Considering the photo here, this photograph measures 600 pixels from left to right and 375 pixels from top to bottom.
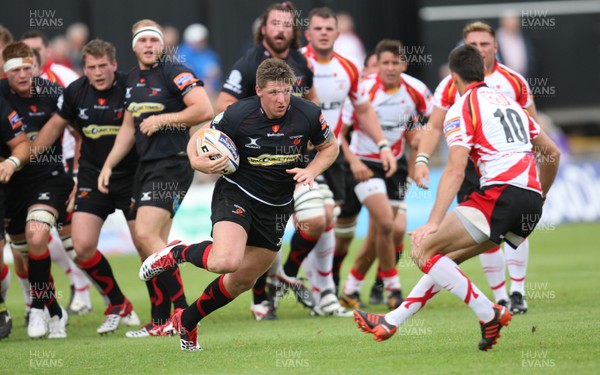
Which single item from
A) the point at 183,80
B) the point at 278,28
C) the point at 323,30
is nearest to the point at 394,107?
the point at 323,30

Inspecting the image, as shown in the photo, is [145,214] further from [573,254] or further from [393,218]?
[573,254]

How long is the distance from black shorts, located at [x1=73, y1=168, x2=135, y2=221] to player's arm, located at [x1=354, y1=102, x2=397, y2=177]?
279 centimetres

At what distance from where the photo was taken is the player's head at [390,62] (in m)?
12.0

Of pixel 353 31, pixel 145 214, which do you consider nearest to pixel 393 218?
pixel 145 214

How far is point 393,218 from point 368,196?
0.71 meters

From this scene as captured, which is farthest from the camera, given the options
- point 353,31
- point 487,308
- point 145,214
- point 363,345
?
point 353,31

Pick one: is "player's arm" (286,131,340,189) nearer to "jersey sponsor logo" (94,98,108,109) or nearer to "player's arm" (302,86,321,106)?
"player's arm" (302,86,321,106)

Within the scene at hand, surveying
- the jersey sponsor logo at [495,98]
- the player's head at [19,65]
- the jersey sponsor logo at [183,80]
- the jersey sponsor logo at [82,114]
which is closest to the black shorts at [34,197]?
the jersey sponsor logo at [82,114]

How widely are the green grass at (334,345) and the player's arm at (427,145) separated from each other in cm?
139

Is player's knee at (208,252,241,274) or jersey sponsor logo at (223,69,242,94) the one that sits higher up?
jersey sponsor logo at (223,69,242,94)

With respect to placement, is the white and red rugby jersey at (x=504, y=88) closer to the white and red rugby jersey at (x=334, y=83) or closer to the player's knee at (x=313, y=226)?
the white and red rugby jersey at (x=334, y=83)

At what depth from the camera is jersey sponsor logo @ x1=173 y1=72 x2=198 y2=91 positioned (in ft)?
33.1

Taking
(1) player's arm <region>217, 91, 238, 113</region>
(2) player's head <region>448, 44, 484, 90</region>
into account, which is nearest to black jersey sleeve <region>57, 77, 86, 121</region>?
(1) player's arm <region>217, 91, 238, 113</region>

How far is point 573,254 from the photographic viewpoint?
52.9 ft
